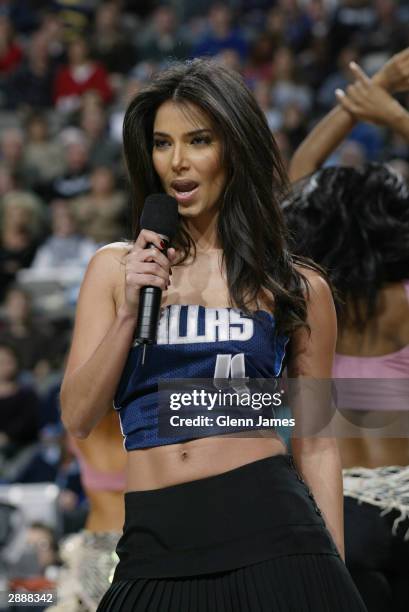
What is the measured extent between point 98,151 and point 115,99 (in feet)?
3.76

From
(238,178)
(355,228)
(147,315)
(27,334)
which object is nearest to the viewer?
(147,315)

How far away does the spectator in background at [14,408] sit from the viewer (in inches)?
272

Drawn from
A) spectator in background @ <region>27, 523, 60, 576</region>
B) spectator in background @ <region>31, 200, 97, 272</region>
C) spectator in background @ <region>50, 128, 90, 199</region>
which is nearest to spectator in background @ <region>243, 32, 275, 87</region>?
spectator in background @ <region>50, 128, 90, 199</region>

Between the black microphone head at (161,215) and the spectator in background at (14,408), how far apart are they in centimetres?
496

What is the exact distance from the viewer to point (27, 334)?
755 centimetres

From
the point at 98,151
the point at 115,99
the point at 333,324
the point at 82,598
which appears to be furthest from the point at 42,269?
the point at 333,324

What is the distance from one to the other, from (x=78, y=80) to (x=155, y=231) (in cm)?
901

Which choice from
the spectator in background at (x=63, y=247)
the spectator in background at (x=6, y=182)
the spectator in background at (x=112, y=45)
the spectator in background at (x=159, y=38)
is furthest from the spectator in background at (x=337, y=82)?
the spectator in background at (x=6, y=182)

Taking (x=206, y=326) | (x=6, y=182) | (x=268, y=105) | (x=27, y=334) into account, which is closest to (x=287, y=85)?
(x=268, y=105)

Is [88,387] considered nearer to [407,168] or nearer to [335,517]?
[335,517]

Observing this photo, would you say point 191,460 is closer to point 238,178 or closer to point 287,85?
point 238,178

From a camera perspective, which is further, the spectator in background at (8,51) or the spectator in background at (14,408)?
the spectator in background at (8,51)

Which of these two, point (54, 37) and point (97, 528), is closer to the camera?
point (97, 528)

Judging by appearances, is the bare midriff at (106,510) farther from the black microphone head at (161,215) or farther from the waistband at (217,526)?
the black microphone head at (161,215)
